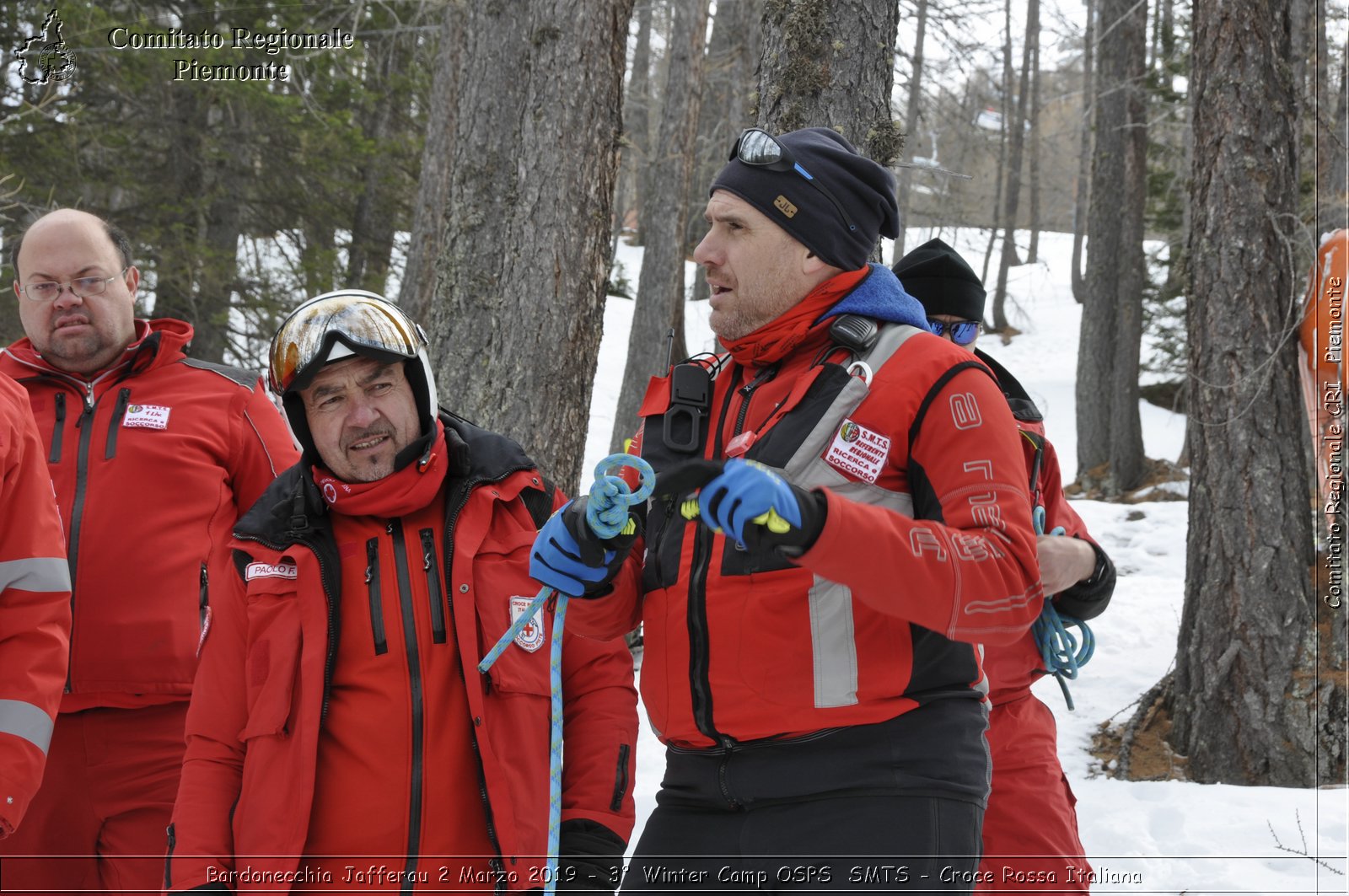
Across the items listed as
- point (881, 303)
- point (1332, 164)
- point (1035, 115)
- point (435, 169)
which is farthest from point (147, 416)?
point (1035, 115)

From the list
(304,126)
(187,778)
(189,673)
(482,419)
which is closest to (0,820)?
(187,778)

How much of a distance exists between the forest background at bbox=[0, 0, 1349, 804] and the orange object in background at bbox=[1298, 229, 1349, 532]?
16cm

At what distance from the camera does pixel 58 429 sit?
346 cm

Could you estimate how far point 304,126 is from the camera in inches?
495

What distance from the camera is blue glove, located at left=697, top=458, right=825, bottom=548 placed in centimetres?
184

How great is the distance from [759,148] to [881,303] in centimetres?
44

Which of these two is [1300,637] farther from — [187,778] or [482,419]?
[187,778]

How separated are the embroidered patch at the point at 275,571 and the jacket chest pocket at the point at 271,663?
4 centimetres

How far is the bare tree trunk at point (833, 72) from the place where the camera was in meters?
3.93

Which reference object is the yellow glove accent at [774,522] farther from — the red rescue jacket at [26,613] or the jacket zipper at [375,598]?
the red rescue jacket at [26,613]

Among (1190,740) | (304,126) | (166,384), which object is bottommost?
(1190,740)

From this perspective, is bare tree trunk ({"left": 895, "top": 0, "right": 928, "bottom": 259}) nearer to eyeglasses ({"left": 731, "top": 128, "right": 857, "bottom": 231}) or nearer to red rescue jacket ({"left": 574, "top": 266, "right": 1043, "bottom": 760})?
eyeglasses ({"left": 731, "top": 128, "right": 857, "bottom": 231})

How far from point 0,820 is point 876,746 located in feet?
6.35

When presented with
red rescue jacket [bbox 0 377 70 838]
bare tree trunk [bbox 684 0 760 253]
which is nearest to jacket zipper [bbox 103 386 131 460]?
red rescue jacket [bbox 0 377 70 838]
